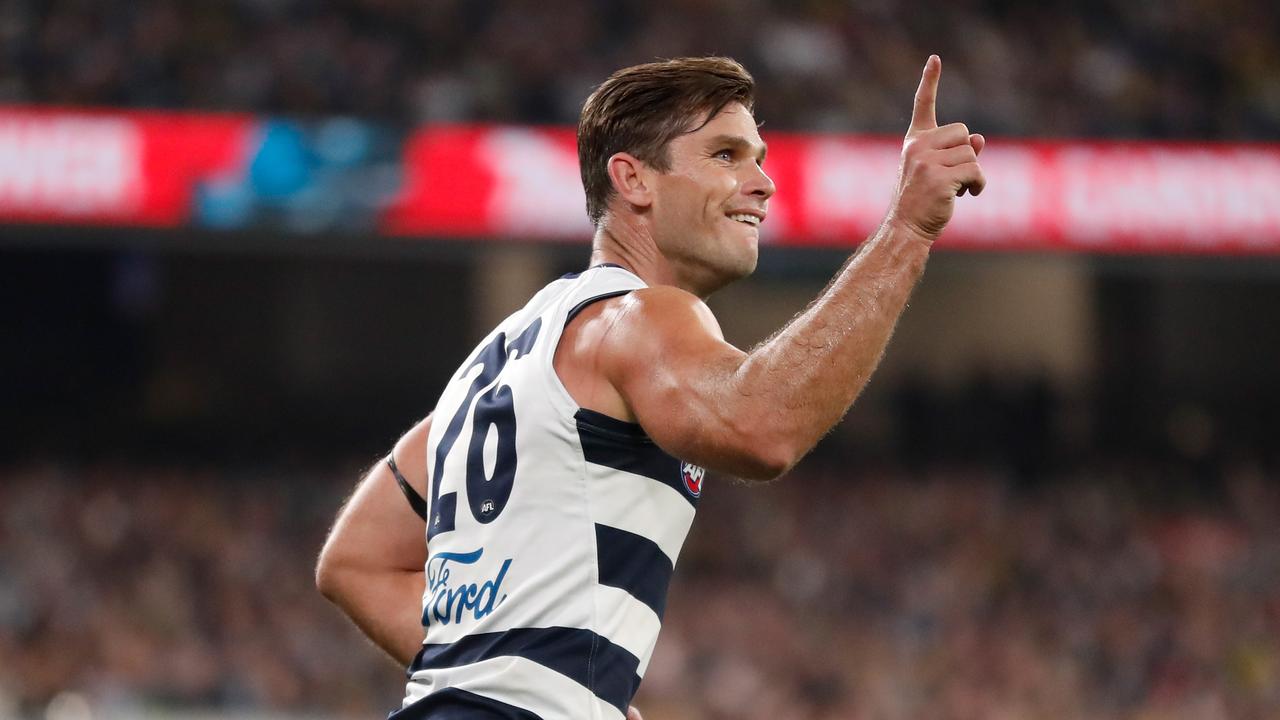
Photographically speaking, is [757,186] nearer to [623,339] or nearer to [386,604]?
[623,339]

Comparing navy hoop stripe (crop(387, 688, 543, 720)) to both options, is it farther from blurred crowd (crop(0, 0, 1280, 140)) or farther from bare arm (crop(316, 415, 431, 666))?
blurred crowd (crop(0, 0, 1280, 140))

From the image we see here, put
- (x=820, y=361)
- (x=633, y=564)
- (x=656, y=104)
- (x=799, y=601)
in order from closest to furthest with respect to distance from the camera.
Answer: (x=820, y=361) → (x=633, y=564) → (x=656, y=104) → (x=799, y=601)

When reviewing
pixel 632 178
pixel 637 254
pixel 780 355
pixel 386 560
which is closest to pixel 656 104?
pixel 632 178

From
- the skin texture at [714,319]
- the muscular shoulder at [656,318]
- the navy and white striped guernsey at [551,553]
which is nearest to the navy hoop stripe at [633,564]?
the navy and white striped guernsey at [551,553]

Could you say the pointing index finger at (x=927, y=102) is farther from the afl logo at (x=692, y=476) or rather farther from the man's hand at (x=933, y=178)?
the afl logo at (x=692, y=476)

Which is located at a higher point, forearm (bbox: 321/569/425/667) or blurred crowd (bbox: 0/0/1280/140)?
blurred crowd (bbox: 0/0/1280/140)

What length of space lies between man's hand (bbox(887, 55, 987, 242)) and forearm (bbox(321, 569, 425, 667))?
4.21 feet

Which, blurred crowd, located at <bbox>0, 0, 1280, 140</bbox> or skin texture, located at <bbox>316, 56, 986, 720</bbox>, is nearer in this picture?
skin texture, located at <bbox>316, 56, 986, 720</bbox>

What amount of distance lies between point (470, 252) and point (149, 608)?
3.41 meters

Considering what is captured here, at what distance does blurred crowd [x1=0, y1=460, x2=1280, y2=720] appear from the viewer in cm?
1138

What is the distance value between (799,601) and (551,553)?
34.1 feet

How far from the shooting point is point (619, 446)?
271 cm

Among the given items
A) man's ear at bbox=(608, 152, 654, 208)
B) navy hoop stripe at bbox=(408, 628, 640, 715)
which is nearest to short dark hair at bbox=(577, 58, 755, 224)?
man's ear at bbox=(608, 152, 654, 208)

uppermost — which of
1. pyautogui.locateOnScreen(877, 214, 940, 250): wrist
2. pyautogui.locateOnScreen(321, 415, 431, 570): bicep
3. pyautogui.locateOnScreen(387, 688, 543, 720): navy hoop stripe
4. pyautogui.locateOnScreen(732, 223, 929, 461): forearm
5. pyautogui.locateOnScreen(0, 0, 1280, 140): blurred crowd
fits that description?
pyautogui.locateOnScreen(0, 0, 1280, 140): blurred crowd
